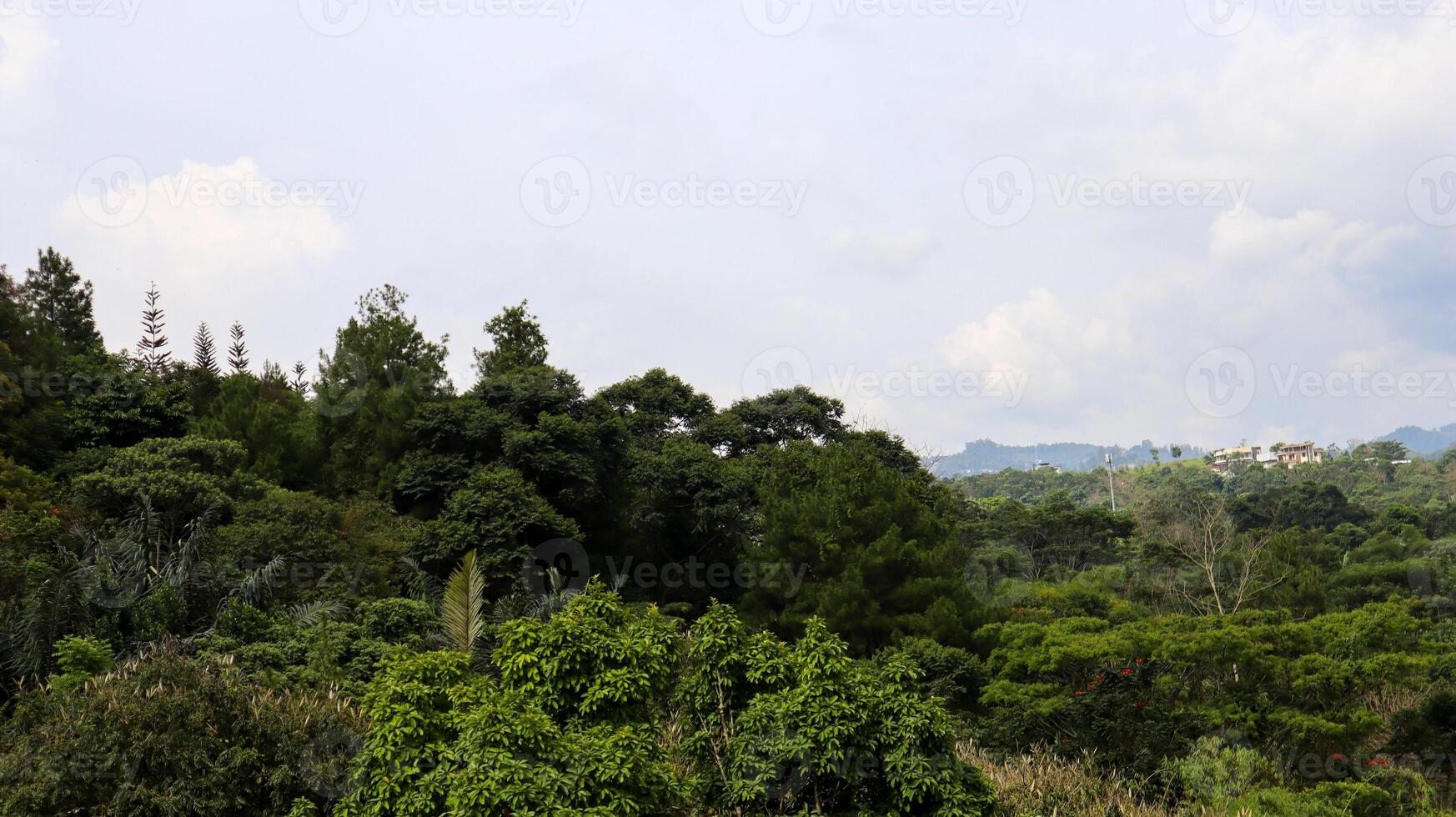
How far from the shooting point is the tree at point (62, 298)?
83.6 feet

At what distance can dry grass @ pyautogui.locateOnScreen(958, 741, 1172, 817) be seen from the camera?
32.5ft

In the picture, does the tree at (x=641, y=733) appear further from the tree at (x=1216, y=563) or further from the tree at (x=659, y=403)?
the tree at (x=659, y=403)

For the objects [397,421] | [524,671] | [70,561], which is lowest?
[524,671]

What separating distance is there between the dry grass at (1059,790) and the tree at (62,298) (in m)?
24.3

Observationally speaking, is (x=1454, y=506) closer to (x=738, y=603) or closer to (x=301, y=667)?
(x=738, y=603)

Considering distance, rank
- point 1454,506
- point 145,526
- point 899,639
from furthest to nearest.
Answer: point 1454,506 → point 899,639 → point 145,526

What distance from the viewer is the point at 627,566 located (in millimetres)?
24094

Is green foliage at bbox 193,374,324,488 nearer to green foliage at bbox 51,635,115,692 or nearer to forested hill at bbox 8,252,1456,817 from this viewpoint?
forested hill at bbox 8,252,1456,817

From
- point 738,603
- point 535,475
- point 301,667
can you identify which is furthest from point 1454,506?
point 301,667

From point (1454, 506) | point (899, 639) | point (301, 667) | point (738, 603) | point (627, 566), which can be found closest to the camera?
point (301, 667)

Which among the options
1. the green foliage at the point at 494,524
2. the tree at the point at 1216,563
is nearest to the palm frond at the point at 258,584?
the green foliage at the point at 494,524

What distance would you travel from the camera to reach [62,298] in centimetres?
2583

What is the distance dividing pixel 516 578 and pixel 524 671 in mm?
11747

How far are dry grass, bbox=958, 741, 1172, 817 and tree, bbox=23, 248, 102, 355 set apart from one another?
2432 centimetres
